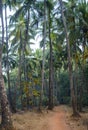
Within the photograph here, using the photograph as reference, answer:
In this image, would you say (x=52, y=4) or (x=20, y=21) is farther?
(x=20, y=21)

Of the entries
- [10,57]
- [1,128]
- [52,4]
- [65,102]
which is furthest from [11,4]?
[65,102]

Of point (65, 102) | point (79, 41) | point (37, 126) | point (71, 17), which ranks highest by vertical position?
point (71, 17)

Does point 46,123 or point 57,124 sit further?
point 46,123

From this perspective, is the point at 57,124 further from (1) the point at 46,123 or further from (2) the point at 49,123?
(1) the point at 46,123

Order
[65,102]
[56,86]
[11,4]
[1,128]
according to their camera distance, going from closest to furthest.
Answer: [1,128]
[11,4]
[65,102]
[56,86]

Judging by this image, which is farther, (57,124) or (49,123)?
(49,123)

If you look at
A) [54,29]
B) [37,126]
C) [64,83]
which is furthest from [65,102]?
[37,126]

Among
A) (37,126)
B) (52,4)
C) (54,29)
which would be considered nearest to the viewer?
(37,126)

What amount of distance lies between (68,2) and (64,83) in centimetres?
3141

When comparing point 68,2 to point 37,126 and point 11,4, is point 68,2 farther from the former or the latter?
point 37,126

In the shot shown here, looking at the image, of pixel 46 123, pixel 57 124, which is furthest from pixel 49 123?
pixel 57 124

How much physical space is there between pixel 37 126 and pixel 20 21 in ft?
70.8

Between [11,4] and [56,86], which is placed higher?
[11,4]

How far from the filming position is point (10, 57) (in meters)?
42.0
